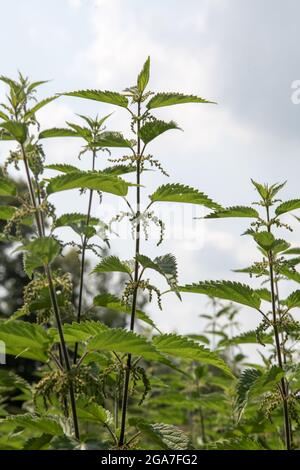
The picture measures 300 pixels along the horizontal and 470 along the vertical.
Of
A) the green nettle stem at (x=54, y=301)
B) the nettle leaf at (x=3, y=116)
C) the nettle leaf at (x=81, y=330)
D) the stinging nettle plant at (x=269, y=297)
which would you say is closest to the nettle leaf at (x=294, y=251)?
the stinging nettle plant at (x=269, y=297)

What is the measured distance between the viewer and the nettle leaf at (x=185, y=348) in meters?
2.97

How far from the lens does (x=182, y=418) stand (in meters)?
8.16

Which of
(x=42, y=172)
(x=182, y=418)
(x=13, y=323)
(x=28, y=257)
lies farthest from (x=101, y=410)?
(x=182, y=418)

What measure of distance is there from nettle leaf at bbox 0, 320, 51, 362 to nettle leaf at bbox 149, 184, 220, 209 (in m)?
1.00

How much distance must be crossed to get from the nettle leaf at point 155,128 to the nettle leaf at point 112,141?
0.35ft

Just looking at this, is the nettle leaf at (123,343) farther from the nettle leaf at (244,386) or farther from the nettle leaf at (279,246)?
the nettle leaf at (279,246)

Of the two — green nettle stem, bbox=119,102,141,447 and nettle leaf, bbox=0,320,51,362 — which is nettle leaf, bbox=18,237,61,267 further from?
green nettle stem, bbox=119,102,141,447

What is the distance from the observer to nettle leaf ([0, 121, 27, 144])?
9.27 feet

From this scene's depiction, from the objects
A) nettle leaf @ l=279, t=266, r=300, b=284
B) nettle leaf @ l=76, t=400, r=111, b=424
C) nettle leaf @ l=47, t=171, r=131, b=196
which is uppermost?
nettle leaf @ l=47, t=171, r=131, b=196

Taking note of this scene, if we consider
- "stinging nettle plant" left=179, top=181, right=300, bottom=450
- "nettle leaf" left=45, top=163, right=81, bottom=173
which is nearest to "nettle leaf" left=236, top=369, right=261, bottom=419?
"stinging nettle plant" left=179, top=181, right=300, bottom=450

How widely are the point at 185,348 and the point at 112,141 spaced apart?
121cm

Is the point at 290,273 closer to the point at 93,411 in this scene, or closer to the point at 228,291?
the point at 228,291

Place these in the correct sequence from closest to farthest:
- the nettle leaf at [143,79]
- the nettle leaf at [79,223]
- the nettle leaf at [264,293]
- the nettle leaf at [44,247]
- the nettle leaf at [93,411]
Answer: the nettle leaf at [44,247] → the nettle leaf at [93,411] → the nettle leaf at [79,223] → the nettle leaf at [143,79] → the nettle leaf at [264,293]
